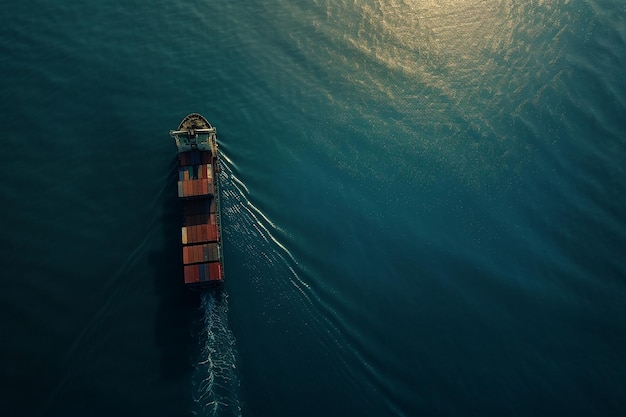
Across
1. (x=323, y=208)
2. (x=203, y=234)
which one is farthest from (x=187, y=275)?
(x=323, y=208)

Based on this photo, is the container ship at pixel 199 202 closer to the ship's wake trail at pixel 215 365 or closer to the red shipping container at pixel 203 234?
the red shipping container at pixel 203 234

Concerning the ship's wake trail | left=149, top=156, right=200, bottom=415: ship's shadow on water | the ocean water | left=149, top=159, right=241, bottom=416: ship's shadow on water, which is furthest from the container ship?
the ship's wake trail

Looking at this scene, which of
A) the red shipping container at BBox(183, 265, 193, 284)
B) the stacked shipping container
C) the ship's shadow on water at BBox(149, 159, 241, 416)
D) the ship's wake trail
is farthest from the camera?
the stacked shipping container

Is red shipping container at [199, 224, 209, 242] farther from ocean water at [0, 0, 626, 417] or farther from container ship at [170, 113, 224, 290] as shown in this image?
ocean water at [0, 0, 626, 417]

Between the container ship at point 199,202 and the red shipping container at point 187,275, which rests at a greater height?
the container ship at point 199,202

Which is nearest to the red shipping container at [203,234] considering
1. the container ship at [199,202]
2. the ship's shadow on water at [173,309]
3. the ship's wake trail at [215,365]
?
the container ship at [199,202]
